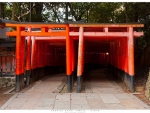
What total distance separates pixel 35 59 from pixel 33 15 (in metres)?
9.31

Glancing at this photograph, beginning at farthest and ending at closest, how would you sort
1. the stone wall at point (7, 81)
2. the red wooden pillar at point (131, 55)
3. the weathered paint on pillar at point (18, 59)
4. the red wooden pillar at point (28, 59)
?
the stone wall at point (7, 81)
the red wooden pillar at point (28, 59)
the weathered paint on pillar at point (18, 59)
the red wooden pillar at point (131, 55)

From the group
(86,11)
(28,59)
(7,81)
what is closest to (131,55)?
(28,59)

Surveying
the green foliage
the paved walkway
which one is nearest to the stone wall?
the paved walkway

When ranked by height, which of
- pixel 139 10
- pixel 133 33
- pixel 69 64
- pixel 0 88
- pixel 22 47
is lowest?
pixel 0 88

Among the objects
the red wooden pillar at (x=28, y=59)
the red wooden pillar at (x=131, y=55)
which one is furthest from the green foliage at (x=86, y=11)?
the red wooden pillar at (x=131, y=55)

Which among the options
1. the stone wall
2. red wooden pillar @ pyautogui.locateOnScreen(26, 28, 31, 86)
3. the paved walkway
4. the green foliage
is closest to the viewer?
the paved walkway

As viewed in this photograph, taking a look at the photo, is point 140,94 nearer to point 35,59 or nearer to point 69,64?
point 69,64

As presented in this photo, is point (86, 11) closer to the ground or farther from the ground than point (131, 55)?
farther from the ground

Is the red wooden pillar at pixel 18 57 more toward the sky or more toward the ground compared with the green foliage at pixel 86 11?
more toward the ground

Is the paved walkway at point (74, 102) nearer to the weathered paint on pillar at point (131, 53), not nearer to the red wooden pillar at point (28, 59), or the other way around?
the weathered paint on pillar at point (131, 53)

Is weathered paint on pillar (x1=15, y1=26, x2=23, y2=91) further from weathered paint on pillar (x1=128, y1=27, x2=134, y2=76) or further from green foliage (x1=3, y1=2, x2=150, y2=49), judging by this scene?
green foliage (x1=3, y1=2, x2=150, y2=49)

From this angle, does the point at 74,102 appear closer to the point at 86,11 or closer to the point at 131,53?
the point at 131,53

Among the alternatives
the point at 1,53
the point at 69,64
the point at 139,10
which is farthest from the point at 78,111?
the point at 139,10

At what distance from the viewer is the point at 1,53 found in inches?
464
